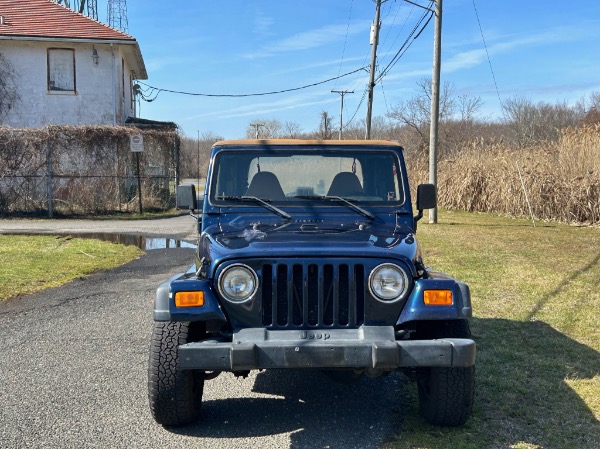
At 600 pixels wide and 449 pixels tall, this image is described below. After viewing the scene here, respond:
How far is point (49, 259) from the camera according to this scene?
423 inches

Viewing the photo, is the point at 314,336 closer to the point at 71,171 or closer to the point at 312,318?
the point at 312,318

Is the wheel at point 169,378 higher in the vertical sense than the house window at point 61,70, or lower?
lower

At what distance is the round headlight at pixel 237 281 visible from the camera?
11.8 ft

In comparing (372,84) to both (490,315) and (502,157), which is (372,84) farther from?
(490,315)

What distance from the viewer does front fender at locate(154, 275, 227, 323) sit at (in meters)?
3.54

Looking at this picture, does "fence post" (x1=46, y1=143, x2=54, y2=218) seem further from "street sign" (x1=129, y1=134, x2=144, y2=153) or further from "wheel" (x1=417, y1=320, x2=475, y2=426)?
"wheel" (x1=417, y1=320, x2=475, y2=426)

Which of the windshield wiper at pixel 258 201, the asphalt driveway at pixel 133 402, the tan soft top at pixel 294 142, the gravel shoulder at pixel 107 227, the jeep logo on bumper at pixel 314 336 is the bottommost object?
the asphalt driveway at pixel 133 402

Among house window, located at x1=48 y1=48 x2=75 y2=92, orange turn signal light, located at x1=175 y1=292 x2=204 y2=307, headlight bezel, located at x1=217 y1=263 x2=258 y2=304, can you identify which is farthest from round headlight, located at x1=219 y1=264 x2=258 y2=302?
house window, located at x1=48 y1=48 x2=75 y2=92

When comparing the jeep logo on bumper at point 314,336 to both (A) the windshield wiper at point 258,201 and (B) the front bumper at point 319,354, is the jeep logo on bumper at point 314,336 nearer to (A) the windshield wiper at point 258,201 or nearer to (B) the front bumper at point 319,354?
(B) the front bumper at point 319,354

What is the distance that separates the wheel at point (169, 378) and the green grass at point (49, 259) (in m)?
4.95

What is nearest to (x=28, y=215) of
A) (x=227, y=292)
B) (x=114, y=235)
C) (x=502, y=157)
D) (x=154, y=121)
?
(x=114, y=235)

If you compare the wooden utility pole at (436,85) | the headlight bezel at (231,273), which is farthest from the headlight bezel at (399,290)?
the wooden utility pole at (436,85)

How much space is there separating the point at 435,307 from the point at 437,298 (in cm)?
6

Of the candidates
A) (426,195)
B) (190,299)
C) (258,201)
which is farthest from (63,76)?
(190,299)
